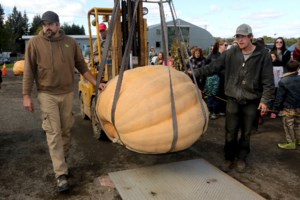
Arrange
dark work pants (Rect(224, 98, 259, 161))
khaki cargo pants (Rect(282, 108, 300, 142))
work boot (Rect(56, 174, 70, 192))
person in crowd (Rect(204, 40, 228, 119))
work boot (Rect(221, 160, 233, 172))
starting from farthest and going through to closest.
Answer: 1. person in crowd (Rect(204, 40, 228, 119))
2. khaki cargo pants (Rect(282, 108, 300, 142))
3. work boot (Rect(221, 160, 233, 172))
4. dark work pants (Rect(224, 98, 259, 161))
5. work boot (Rect(56, 174, 70, 192))

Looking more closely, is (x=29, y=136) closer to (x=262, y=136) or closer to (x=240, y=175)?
(x=240, y=175)

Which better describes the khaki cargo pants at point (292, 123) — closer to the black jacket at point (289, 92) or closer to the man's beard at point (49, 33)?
the black jacket at point (289, 92)

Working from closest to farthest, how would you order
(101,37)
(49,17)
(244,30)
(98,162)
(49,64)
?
(49,17) < (49,64) < (244,30) < (98,162) < (101,37)

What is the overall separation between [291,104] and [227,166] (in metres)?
1.66

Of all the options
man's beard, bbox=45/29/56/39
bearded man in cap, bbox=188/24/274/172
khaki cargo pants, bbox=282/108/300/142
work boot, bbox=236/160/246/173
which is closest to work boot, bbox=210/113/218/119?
khaki cargo pants, bbox=282/108/300/142

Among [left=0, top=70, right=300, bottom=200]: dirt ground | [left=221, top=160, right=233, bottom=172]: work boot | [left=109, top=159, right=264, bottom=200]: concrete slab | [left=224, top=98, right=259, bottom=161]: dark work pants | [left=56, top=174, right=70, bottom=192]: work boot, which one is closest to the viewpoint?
[left=109, top=159, right=264, bottom=200]: concrete slab

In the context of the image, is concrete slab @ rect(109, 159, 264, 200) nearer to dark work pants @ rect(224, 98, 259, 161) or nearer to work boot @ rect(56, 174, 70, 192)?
dark work pants @ rect(224, 98, 259, 161)

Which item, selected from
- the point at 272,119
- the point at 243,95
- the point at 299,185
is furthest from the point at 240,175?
the point at 272,119

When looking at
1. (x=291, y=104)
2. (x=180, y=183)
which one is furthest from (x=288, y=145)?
(x=180, y=183)

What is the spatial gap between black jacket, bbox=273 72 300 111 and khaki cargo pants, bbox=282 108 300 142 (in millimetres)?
95

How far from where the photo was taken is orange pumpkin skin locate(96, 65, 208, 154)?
2908 millimetres

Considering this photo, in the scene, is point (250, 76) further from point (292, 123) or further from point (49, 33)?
point (49, 33)

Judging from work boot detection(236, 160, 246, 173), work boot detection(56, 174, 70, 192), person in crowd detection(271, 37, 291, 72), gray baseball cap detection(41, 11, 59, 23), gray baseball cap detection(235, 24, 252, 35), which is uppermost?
gray baseball cap detection(41, 11, 59, 23)

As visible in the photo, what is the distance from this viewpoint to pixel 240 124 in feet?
13.6
